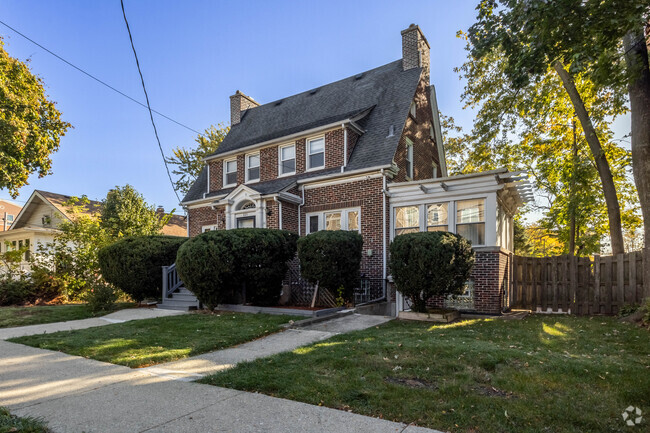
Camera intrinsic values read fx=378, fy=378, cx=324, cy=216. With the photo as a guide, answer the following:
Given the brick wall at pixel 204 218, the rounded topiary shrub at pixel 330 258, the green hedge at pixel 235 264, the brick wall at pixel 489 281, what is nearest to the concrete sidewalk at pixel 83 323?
the green hedge at pixel 235 264

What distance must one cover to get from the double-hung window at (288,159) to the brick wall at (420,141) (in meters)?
4.10

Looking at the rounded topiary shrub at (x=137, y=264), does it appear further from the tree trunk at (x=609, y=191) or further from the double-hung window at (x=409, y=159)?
the tree trunk at (x=609, y=191)

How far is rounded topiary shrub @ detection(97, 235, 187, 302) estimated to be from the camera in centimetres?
1203

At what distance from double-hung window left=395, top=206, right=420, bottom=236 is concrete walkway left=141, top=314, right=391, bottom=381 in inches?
145

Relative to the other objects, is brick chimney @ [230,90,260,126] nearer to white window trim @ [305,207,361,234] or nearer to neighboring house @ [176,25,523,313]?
neighboring house @ [176,25,523,313]

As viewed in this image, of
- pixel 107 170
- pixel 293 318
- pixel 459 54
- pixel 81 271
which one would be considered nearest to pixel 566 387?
pixel 293 318

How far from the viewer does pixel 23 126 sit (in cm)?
1630

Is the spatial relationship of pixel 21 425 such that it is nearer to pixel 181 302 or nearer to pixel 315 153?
pixel 181 302

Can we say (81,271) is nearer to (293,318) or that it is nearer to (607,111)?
(293,318)

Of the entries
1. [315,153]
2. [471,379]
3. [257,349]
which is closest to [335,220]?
[315,153]

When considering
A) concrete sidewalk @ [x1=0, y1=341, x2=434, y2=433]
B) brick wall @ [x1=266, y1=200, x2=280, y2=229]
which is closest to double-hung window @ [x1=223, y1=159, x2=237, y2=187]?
brick wall @ [x1=266, y1=200, x2=280, y2=229]

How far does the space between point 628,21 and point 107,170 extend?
25895 mm

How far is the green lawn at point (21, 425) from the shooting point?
3.02m

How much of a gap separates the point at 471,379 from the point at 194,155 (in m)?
27.2
